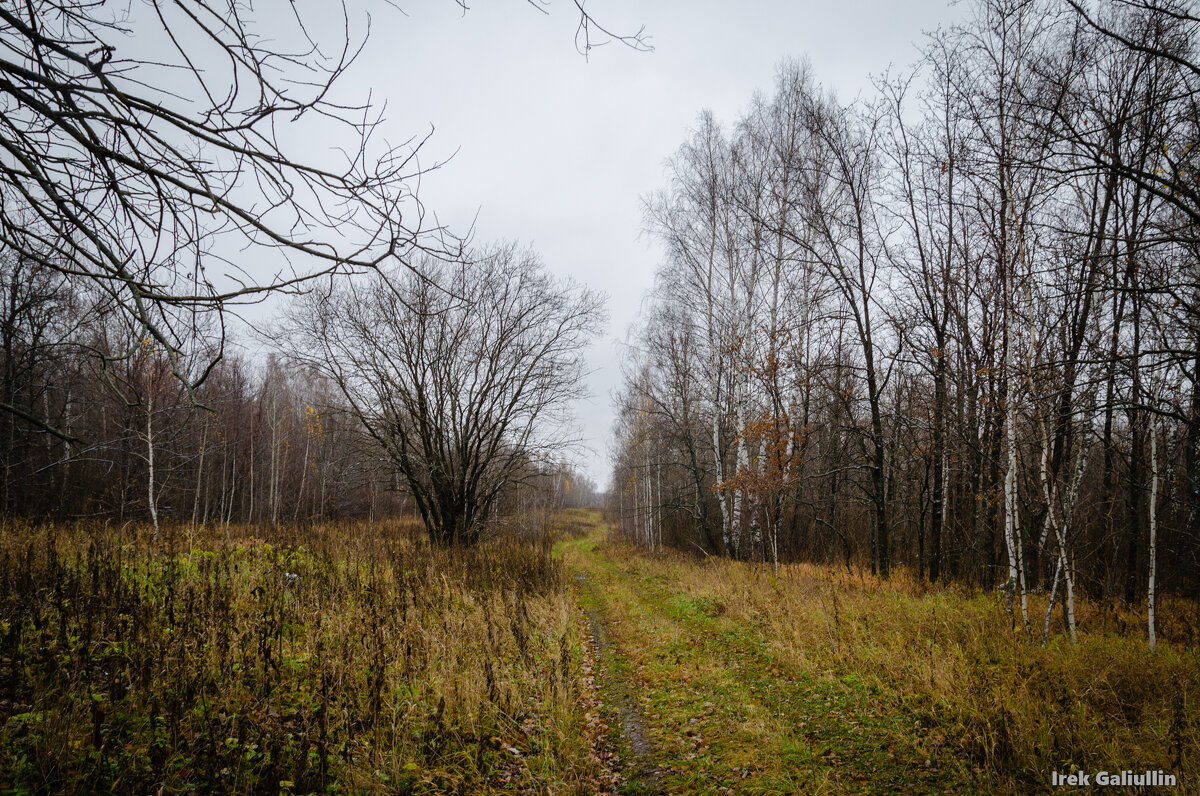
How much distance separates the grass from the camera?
273cm

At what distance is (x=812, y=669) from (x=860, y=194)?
9979 millimetres

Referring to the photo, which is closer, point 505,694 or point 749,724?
point 749,724

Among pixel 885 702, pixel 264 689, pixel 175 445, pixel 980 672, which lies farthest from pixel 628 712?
pixel 175 445

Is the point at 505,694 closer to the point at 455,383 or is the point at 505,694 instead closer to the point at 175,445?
the point at 455,383

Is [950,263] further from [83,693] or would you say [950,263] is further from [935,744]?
[83,693]

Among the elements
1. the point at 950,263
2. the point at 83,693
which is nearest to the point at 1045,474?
the point at 950,263

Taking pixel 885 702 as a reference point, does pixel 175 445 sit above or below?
above

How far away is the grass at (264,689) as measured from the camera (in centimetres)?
273

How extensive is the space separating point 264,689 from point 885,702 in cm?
562

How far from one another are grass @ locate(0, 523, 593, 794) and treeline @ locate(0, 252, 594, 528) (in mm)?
1788

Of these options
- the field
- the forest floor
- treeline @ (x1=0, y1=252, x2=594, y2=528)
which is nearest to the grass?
the field

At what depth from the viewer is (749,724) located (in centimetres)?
440

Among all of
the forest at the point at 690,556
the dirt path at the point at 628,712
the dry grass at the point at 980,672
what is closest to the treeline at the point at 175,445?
the forest at the point at 690,556

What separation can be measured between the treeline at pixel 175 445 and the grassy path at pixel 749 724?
4614 millimetres
